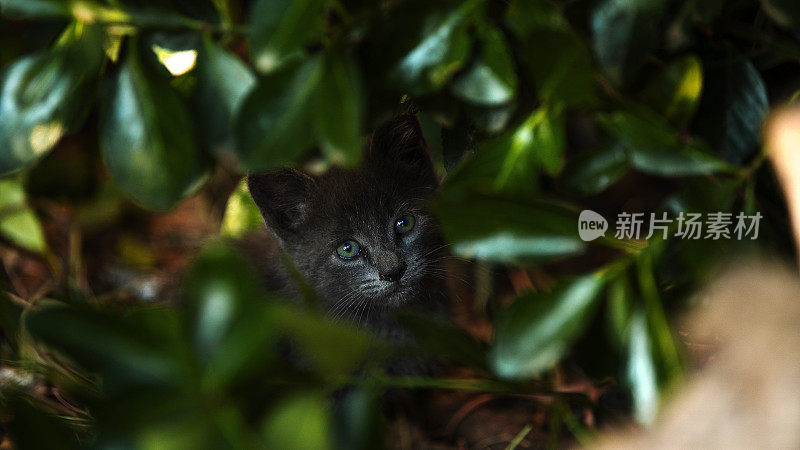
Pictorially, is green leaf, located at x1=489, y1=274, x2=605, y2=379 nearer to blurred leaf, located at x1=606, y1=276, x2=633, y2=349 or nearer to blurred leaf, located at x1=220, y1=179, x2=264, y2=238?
blurred leaf, located at x1=606, y1=276, x2=633, y2=349

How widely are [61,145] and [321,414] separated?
5.93ft

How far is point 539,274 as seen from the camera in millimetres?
1855

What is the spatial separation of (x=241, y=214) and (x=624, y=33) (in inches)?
45.0

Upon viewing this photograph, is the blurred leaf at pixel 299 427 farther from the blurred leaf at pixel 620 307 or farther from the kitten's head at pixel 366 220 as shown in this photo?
the kitten's head at pixel 366 220

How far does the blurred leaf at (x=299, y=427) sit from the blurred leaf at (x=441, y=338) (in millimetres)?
273

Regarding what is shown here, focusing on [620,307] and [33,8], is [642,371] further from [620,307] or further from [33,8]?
[33,8]

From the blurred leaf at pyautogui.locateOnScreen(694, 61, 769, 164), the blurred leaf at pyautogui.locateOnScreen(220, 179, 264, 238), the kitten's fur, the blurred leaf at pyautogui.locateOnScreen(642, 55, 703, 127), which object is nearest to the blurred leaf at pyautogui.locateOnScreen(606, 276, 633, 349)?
the blurred leaf at pyautogui.locateOnScreen(642, 55, 703, 127)

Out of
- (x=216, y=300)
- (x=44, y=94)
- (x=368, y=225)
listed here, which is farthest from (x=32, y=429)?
(x=368, y=225)

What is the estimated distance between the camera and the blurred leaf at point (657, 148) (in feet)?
2.78

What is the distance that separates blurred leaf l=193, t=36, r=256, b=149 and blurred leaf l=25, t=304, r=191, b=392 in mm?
353

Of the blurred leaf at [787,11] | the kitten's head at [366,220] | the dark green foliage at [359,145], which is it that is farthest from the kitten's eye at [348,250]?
the blurred leaf at [787,11]

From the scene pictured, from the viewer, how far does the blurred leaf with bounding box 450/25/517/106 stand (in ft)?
2.96

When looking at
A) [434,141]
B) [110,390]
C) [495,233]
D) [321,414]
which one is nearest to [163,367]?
[110,390]

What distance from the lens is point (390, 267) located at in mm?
1526
